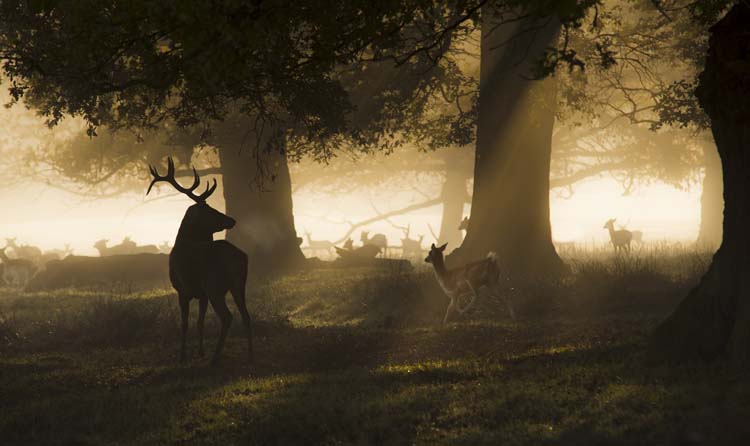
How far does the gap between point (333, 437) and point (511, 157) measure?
41.3 ft

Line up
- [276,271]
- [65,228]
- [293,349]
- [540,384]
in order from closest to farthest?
[540,384] → [293,349] → [276,271] → [65,228]

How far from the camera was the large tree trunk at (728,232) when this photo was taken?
10.2 metres

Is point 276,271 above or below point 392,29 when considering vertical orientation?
below

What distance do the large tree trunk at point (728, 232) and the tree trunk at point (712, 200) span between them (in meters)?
29.6

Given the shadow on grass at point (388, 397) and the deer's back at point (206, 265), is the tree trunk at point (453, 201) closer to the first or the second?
the shadow on grass at point (388, 397)

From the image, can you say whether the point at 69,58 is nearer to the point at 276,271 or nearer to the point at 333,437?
the point at 333,437

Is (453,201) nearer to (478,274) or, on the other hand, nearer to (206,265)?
(478,274)

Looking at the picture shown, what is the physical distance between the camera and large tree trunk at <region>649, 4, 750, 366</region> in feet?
33.4

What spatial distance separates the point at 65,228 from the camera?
10544cm

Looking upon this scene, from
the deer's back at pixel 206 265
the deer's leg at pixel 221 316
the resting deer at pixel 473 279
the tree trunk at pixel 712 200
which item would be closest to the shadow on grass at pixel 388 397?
the deer's leg at pixel 221 316

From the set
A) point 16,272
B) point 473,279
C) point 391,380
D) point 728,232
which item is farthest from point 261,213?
point 728,232

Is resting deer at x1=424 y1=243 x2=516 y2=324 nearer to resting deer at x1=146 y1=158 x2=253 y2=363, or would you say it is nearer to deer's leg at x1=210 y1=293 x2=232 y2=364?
resting deer at x1=146 y1=158 x2=253 y2=363

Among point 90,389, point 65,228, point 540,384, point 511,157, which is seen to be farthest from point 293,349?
point 65,228

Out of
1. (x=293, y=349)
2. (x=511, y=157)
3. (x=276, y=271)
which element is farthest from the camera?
(x=276, y=271)
